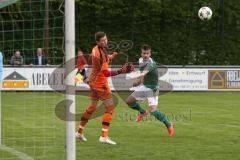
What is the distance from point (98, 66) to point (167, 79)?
15.0 meters

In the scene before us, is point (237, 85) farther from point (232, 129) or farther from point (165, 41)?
point (232, 129)

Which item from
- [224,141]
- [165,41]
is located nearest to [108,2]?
[165,41]

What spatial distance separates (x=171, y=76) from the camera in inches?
1050

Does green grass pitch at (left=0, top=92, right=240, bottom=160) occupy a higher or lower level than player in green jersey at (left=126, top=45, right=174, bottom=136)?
lower

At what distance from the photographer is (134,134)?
42.3 feet

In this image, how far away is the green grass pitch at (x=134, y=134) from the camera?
1044 centimetres

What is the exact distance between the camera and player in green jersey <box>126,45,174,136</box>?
12648 millimetres

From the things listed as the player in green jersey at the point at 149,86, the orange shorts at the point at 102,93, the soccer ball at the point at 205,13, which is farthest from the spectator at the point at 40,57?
the soccer ball at the point at 205,13

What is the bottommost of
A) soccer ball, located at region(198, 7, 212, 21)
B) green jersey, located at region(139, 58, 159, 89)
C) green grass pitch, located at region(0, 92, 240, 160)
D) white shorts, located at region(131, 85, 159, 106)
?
green grass pitch, located at region(0, 92, 240, 160)

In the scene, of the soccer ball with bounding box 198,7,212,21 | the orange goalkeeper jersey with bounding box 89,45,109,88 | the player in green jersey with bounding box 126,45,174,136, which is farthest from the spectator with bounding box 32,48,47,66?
the soccer ball with bounding box 198,7,212,21

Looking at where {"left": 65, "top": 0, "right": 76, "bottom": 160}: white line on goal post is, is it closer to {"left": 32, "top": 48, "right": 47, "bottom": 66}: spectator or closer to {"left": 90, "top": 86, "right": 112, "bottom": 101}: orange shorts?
{"left": 90, "top": 86, "right": 112, "bottom": 101}: orange shorts

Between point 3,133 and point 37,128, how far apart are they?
121cm

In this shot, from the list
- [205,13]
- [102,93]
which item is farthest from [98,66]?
[205,13]

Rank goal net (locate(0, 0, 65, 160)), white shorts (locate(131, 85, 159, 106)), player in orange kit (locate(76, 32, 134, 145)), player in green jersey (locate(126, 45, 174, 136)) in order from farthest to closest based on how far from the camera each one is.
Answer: white shorts (locate(131, 85, 159, 106)) < player in green jersey (locate(126, 45, 174, 136)) < player in orange kit (locate(76, 32, 134, 145)) < goal net (locate(0, 0, 65, 160))
